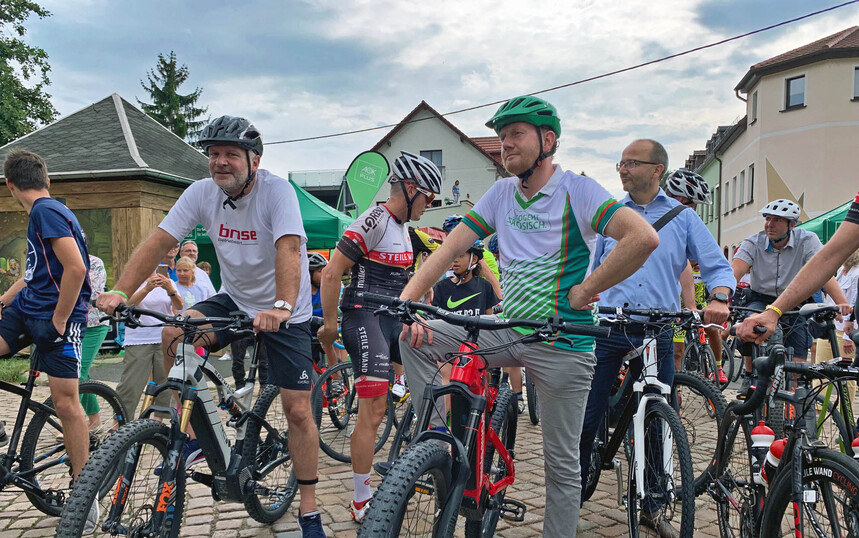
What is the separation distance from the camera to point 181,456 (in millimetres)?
2975

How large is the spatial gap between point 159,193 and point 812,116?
93.5 feet

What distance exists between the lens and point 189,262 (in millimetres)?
7312

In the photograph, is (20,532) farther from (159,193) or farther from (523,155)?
(159,193)

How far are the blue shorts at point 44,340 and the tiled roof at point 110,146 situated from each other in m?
9.13

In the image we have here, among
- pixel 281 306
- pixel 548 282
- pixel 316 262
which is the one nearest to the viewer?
pixel 548 282

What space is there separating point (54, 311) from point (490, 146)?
43913 millimetres

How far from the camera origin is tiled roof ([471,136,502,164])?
4406cm

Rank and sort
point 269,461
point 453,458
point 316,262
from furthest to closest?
point 316,262, point 269,461, point 453,458

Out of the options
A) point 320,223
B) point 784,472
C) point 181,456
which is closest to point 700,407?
point 784,472

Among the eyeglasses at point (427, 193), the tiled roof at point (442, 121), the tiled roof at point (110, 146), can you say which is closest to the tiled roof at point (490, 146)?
the tiled roof at point (442, 121)

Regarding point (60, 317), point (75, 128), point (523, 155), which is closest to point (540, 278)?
point (523, 155)

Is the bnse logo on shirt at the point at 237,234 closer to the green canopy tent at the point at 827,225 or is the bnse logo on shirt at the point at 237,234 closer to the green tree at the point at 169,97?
the green canopy tent at the point at 827,225

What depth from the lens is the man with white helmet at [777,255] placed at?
5898mm

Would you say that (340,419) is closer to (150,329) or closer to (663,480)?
(150,329)
